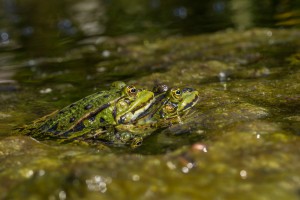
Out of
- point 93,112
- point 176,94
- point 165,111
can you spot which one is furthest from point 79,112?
point 176,94

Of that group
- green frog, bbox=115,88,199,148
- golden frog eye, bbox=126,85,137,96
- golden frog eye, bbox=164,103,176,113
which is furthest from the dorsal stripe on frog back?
golden frog eye, bbox=164,103,176,113

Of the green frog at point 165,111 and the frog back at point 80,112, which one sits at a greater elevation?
the frog back at point 80,112

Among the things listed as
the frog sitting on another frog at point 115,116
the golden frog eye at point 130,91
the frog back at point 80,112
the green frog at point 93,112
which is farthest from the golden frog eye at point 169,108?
the frog back at point 80,112

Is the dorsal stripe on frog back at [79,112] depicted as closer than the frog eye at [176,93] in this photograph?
Yes

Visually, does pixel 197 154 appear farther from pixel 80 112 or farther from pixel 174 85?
pixel 174 85

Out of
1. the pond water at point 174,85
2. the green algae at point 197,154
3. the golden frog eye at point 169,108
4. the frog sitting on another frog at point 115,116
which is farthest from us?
the golden frog eye at point 169,108

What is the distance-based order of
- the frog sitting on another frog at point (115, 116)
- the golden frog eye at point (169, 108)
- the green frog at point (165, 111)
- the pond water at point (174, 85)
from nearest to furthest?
the pond water at point (174, 85)
the frog sitting on another frog at point (115, 116)
the green frog at point (165, 111)
the golden frog eye at point (169, 108)

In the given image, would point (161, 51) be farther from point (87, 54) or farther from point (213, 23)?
point (213, 23)

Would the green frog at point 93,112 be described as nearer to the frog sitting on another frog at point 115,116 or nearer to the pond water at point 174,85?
the frog sitting on another frog at point 115,116

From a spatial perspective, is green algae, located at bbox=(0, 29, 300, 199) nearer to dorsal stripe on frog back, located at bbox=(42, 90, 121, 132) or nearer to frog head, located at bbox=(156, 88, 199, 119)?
frog head, located at bbox=(156, 88, 199, 119)
